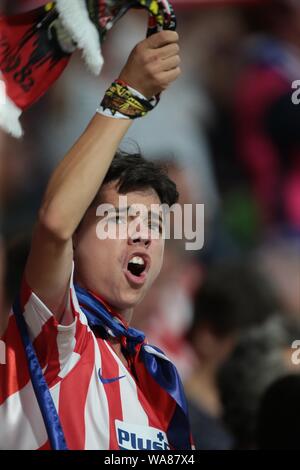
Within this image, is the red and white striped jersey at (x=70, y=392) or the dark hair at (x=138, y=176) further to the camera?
the dark hair at (x=138, y=176)

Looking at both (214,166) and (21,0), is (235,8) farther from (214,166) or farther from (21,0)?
(21,0)

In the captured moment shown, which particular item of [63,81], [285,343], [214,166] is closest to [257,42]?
[214,166]

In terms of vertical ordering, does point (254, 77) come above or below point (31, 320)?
above

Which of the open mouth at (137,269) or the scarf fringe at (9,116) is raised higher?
the scarf fringe at (9,116)

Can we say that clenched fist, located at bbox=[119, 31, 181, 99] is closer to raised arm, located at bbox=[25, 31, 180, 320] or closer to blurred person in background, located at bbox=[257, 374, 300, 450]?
raised arm, located at bbox=[25, 31, 180, 320]

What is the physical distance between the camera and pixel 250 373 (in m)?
3.99

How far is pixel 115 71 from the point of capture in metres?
6.25

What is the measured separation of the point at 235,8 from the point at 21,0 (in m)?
1.51

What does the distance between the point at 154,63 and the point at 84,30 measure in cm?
17

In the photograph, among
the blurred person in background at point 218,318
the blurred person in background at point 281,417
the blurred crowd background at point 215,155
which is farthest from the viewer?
the blurred crowd background at point 215,155

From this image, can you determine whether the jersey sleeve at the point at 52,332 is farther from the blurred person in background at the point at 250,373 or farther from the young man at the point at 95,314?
the blurred person in background at the point at 250,373

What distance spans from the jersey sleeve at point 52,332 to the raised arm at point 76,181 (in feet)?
0.06

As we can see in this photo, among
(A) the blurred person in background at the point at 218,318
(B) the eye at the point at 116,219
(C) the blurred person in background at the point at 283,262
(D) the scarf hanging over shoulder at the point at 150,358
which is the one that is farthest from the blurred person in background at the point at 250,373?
(C) the blurred person in background at the point at 283,262

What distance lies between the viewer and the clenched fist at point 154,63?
237 centimetres
